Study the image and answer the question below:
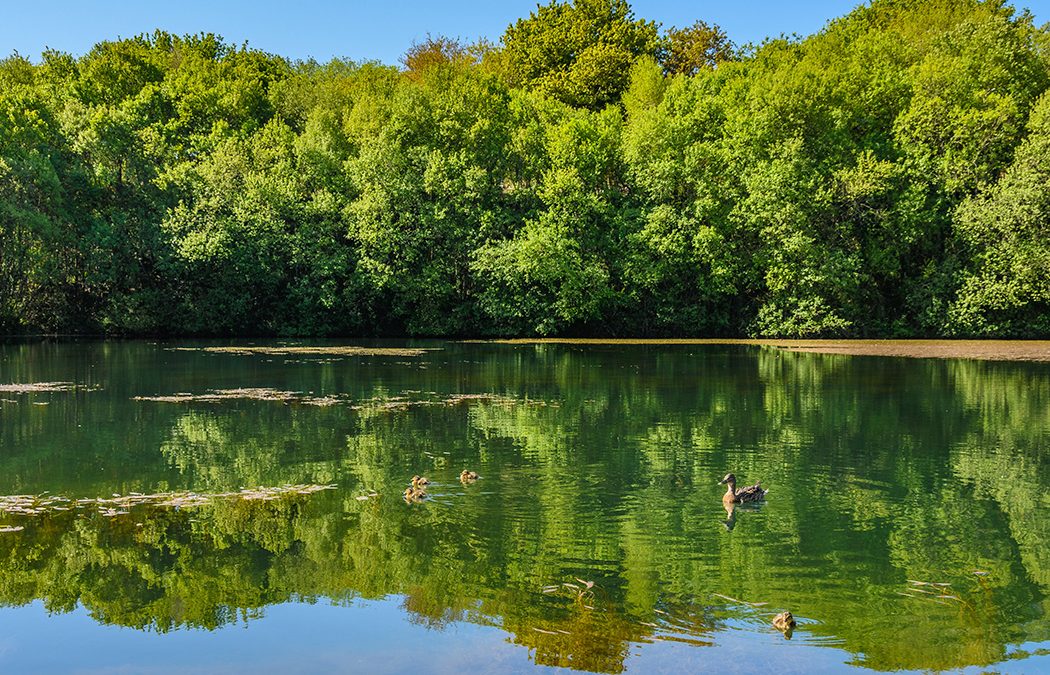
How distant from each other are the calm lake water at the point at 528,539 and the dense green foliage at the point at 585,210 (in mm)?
28946

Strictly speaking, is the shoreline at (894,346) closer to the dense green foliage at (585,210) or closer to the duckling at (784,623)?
the dense green foliage at (585,210)

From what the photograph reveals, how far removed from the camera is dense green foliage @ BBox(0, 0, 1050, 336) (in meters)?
51.0

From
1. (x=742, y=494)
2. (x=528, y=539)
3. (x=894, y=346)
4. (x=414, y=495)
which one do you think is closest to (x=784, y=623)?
(x=528, y=539)

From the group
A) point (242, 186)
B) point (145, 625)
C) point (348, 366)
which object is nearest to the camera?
point (145, 625)

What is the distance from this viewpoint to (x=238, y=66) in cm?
8406

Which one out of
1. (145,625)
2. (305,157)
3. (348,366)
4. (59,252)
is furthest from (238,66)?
(145,625)

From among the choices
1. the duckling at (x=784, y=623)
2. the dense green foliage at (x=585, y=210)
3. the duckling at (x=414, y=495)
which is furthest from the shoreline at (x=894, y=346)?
the duckling at (x=784, y=623)

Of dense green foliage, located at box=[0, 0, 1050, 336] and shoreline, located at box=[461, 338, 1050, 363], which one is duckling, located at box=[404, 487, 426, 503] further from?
dense green foliage, located at box=[0, 0, 1050, 336]

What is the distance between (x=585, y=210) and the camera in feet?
179

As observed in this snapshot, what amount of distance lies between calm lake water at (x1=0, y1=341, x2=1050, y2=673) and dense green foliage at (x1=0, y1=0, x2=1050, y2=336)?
28946 mm

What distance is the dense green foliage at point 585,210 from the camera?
5097 centimetres

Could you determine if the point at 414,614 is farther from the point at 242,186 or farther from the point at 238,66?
the point at 238,66

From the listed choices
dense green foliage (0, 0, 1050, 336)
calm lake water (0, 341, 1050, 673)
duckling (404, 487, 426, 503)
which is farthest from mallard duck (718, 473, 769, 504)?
dense green foliage (0, 0, 1050, 336)

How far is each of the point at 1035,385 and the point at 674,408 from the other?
12.0m
